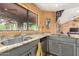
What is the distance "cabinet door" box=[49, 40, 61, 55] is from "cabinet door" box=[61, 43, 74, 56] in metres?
0.05

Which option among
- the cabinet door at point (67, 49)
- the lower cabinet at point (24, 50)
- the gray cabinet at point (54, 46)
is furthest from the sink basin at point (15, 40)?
the cabinet door at point (67, 49)

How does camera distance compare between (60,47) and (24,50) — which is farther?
(60,47)

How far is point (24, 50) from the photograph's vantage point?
123cm

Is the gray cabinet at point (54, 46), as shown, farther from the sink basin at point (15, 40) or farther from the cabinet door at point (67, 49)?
the sink basin at point (15, 40)

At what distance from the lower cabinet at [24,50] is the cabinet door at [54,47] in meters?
0.17

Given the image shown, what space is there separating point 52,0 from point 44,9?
0.45 ft

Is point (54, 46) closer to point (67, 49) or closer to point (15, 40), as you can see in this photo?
point (67, 49)

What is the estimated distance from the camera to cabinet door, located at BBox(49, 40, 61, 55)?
56.9 inches

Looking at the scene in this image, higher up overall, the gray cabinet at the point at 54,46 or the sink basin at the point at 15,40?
the sink basin at the point at 15,40

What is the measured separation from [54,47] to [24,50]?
15.3 inches

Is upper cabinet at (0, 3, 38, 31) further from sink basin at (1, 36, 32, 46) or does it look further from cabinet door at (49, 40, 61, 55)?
cabinet door at (49, 40, 61, 55)

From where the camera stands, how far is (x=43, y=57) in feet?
4.64

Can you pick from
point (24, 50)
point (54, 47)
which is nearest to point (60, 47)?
point (54, 47)

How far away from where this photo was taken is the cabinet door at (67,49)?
1434 millimetres
